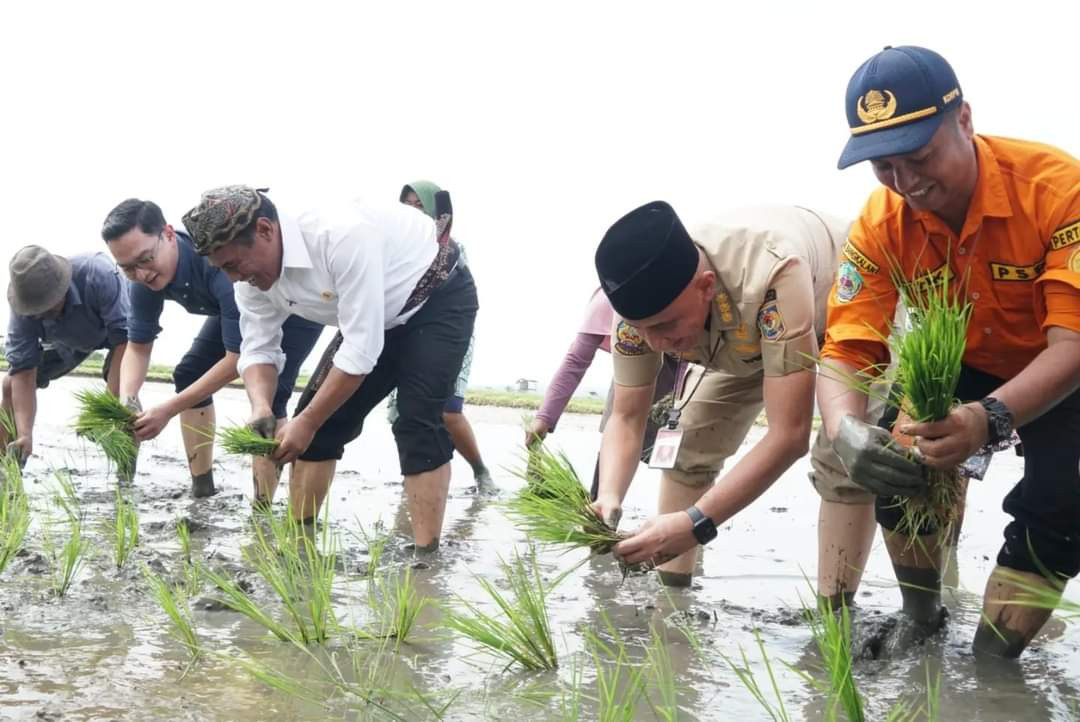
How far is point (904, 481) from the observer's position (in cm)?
267

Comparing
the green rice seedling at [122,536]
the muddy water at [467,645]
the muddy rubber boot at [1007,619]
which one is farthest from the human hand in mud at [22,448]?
the muddy rubber boot at [1007,619]

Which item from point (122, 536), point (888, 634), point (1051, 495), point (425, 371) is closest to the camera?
point (1051, 495)

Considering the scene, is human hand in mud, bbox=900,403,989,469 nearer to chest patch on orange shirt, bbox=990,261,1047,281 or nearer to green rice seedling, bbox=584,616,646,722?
chest patch on orange shirt, bbox=990,261,1047,281

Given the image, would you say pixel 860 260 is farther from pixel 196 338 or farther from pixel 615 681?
pixel 196 338

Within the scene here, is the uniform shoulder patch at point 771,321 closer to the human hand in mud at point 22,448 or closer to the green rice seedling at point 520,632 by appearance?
the green rice seedling at point 520,632

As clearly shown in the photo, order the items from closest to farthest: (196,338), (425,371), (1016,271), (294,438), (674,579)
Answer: (1016,271)
(674,579)
(294,438)
(425,371)
(196,338)

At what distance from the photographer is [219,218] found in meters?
3.91

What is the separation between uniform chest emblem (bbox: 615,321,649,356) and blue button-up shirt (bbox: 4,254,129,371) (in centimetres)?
407

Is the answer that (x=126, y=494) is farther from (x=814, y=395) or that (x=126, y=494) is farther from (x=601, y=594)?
(x=814, y=395)

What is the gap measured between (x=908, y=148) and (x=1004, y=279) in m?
0.49

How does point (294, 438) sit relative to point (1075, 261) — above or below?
below

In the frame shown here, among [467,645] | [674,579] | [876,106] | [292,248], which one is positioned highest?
[876,106]

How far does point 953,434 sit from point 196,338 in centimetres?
425

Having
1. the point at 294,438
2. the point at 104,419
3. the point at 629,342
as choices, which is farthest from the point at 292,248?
the point at 104,419
